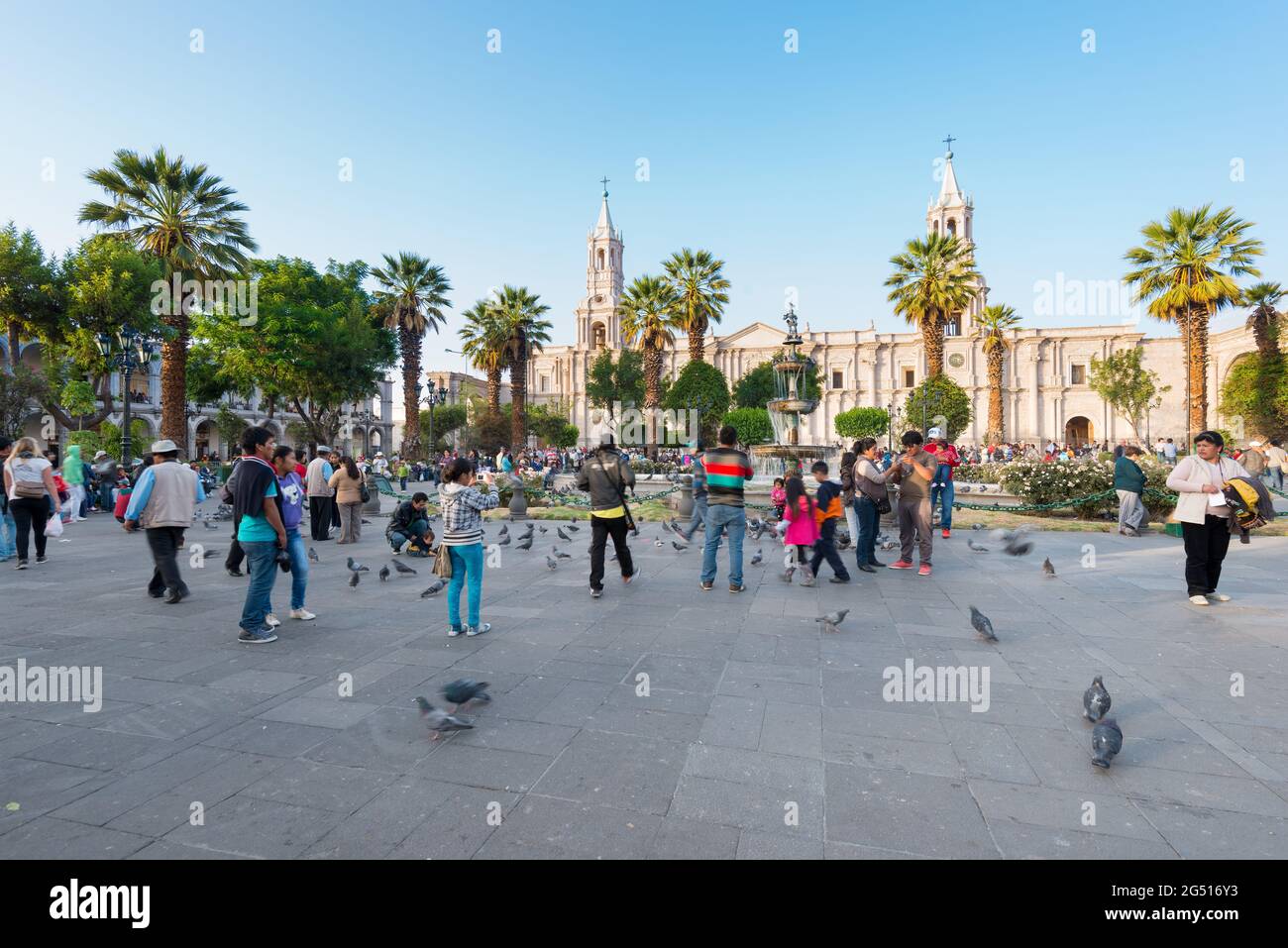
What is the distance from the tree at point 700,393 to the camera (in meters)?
39.1

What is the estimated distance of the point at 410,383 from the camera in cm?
3116

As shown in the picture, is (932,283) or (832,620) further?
(932,283)

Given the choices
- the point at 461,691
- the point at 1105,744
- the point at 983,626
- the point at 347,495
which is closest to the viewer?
the point at 1105,744

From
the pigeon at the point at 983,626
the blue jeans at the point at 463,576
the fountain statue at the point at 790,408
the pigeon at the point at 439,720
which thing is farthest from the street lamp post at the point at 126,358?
the pigeon at the point at 983,626

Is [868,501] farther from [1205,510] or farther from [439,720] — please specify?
[439,720]

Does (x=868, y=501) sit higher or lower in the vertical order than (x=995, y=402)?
lower

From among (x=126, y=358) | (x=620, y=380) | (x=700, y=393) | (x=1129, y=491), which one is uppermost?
(x=620, y=380)

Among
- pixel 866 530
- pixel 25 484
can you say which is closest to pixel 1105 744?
pixel 866 530

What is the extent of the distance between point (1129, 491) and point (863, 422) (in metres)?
39.6

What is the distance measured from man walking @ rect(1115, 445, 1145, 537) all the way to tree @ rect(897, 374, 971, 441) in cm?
2417

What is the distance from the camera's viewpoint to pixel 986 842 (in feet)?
7.63

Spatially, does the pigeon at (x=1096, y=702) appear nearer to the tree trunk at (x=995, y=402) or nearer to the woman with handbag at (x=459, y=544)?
the woman with handbag at (x=459, y=544)

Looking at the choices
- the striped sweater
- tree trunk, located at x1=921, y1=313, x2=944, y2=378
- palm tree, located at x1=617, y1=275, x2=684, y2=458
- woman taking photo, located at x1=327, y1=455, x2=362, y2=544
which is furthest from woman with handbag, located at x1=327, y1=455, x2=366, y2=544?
tree trunk, located at x1=921, y1=313, x2=944, y2=378
